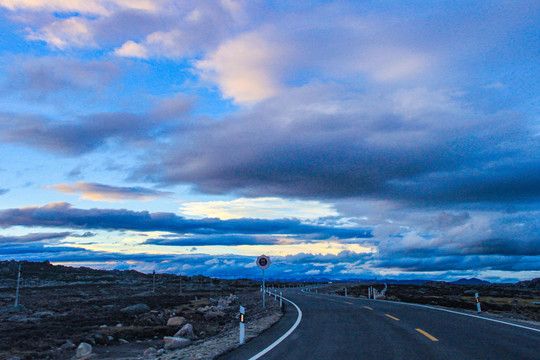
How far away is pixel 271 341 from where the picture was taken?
12.7 m

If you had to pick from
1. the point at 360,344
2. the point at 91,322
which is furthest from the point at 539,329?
the point at 91,322

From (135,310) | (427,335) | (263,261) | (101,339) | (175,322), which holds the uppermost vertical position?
(263,261)

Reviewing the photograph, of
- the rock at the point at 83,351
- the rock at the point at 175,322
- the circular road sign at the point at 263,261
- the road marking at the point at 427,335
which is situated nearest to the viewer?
the road marking at the point at 427,335

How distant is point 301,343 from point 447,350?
4.00 metres

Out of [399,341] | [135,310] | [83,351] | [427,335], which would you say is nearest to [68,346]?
[83,351]

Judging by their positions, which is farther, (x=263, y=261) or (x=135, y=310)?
(x=135, y=310)

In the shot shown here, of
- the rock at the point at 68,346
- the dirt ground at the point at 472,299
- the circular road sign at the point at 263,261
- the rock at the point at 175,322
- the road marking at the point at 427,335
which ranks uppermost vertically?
the circular road sign at the point at 263,261

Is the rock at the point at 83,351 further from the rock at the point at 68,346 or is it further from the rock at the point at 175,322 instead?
the rock at the point at 175,322

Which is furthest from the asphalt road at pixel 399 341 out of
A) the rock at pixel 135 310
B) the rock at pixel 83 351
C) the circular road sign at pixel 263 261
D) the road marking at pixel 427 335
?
the rock at pixel 135 310

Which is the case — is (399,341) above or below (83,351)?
above

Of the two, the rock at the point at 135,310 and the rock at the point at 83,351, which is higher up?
the rock at the point at 83,351

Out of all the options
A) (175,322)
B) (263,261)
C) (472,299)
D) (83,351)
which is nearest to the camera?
(83,351)

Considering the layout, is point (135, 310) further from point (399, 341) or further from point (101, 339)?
point (399, 341)

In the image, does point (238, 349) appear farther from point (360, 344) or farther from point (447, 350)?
point (447, 350)
